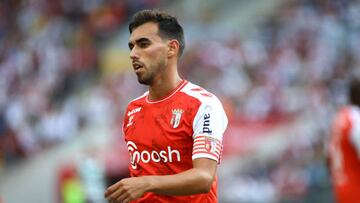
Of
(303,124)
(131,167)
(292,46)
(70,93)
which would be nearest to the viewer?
(131,167)

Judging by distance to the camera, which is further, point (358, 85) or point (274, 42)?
point (274, 42)

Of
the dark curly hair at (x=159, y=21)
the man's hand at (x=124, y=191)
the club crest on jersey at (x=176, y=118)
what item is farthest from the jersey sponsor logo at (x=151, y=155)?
the dark curly hair at (x=159, y=21)

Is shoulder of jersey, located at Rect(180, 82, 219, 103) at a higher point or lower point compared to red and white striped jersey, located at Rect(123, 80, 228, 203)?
higher

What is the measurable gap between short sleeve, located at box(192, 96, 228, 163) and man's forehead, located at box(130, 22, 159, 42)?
52cm

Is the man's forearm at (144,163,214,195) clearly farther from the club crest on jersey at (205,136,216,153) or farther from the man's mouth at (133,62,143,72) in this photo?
the man's mouth at (133,62,143,72)

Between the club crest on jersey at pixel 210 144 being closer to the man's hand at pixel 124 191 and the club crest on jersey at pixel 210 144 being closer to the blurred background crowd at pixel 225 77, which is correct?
the man's hand at pixel 124 191

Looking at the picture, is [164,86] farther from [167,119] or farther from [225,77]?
[225,77]

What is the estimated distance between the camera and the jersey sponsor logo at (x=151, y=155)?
5.74 metres

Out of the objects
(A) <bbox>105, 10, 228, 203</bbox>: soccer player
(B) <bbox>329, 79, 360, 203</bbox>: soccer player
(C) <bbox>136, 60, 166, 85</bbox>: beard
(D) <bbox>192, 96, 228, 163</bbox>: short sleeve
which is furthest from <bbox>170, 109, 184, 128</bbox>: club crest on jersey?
(B) <bbox>329, 79, 360, 203</bbox>: soccer player

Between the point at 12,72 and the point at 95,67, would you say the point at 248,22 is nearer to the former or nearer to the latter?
the point at 95,67

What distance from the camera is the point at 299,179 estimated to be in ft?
52.1

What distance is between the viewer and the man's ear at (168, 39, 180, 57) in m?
5.89

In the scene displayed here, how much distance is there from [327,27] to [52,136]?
5975mm

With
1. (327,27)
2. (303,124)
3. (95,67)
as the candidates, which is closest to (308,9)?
(327,27)
